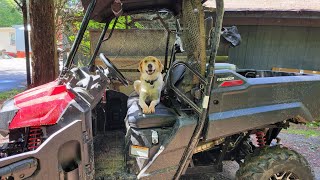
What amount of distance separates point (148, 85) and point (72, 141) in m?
1.07

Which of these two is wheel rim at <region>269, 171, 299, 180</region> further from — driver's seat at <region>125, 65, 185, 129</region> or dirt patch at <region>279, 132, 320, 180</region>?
dirt patch at <region>279, 132, 320, 180</region>

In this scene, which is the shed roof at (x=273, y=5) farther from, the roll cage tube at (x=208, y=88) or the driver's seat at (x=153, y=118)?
the driver's seat at (x=153, y=118)

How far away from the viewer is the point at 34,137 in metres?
2.40

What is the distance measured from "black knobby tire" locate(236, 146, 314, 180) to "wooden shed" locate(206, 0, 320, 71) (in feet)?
17.4

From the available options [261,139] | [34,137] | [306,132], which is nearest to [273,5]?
[306,132]

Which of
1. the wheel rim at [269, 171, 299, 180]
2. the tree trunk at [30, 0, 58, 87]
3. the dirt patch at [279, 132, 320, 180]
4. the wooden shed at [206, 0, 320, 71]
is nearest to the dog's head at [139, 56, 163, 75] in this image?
the wheel rim at [269, 171, 299, 180]

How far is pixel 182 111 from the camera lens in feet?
9.17

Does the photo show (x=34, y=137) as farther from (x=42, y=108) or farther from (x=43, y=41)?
(x=43, y=41)

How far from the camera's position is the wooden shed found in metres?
7.58

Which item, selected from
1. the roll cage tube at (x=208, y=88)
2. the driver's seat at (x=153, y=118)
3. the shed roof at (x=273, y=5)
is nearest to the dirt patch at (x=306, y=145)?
the roll cage tube at (x=208, y=88)

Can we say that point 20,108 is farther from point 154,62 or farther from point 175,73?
point 175,73

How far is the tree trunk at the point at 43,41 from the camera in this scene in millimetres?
5754

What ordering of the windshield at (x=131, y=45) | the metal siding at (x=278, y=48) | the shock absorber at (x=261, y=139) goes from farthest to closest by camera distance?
1. the metal siding at (x=278, y=48)
2. the windshield at (x=131, y=45)
3. the shock absorber at (x=261, y=139)

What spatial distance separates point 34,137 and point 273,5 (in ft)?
24.0
